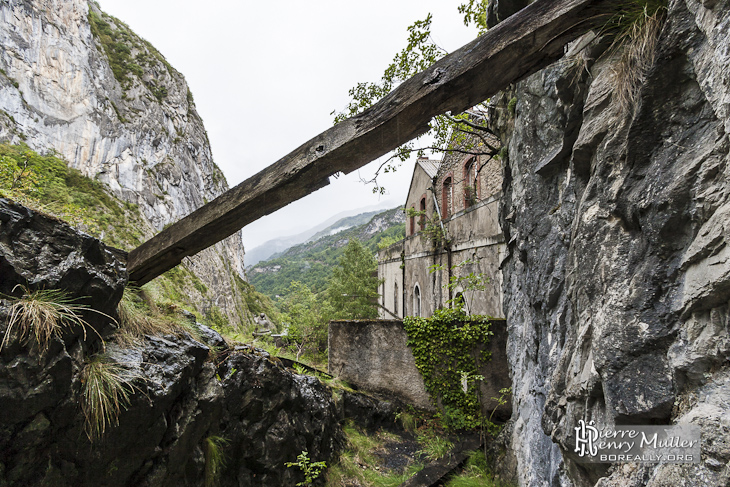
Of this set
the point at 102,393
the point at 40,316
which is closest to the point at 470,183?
the point at 102,393

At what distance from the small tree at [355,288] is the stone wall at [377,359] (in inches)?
489

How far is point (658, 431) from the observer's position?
1.56 meters

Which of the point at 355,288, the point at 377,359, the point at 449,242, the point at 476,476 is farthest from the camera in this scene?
the point at 355,288

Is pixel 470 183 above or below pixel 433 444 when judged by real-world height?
above

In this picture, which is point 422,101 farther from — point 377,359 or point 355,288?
Result: point 355,288

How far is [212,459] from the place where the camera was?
3.25 m

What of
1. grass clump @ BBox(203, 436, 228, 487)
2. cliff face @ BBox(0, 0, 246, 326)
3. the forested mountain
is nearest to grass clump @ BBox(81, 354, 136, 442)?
grass clump @ BBox(203, 436, 228, 487)

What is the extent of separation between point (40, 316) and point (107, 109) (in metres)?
31.5

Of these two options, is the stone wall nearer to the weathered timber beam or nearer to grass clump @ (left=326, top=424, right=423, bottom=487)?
grass clump @ (left=326, top=424, right=423, bottom=487)

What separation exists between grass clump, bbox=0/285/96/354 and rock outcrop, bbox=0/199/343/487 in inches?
1.2

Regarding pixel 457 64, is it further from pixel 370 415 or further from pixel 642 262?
pixel 370 415

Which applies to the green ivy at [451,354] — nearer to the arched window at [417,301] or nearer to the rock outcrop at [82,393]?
the rock outcrop at [82,393]

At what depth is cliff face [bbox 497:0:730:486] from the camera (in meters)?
1.35

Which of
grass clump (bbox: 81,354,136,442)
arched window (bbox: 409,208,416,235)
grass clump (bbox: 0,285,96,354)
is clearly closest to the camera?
grass clump (bbox: 0,285,96,354)
